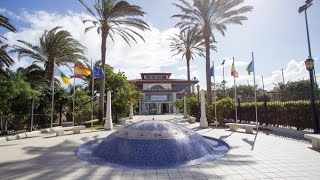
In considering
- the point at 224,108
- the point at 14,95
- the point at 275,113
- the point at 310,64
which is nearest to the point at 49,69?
the point at 14,95

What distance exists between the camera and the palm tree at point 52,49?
98.3 ft

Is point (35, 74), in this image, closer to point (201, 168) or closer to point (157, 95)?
point (201, 168)

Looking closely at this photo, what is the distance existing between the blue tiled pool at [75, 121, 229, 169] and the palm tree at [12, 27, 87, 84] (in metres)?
21.6

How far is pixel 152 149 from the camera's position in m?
9.73

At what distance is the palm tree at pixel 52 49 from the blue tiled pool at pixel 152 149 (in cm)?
2164

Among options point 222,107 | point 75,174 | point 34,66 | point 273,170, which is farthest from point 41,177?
point 34,66

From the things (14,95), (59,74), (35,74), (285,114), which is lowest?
(285,114)

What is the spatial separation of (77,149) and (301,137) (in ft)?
39.8

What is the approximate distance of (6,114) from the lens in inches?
706

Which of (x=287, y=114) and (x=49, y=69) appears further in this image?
(x=49, y=69)

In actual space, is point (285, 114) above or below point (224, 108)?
below

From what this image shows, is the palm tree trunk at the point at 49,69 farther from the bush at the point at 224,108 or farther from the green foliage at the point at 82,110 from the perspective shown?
the bush at the point at 224,108

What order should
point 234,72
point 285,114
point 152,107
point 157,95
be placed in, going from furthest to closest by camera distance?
point 152,107 < point 157,95 < point 234,72 < point 285,114

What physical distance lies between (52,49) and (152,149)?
24.6 metres
